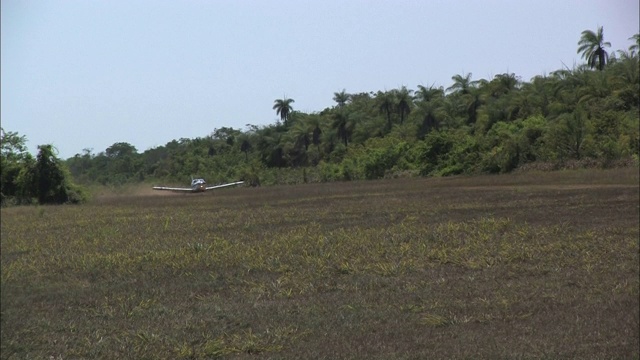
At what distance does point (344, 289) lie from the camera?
966 centimetres

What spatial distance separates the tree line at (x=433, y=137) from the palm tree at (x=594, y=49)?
70 mm

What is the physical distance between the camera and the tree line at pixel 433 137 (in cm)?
3641

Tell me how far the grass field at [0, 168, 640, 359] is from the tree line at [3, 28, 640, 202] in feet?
60.8

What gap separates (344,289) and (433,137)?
38.2 m

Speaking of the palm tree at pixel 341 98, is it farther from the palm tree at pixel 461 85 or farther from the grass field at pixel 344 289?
the grass field at pixel 344 289

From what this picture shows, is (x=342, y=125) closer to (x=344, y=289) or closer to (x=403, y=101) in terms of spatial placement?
(x=403, y=101)

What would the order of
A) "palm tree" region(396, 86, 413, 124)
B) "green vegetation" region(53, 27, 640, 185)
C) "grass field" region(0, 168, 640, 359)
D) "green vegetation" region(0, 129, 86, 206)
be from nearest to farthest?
"grass field" region(0, 168, 640, 359)
"green vegetation" region(53, 27, 640, 185)
"green vegetation" region(0, 129, 86, 206)
"palm tree" region(396, 86, 413, 124)

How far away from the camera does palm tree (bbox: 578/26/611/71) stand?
46094 millimetres

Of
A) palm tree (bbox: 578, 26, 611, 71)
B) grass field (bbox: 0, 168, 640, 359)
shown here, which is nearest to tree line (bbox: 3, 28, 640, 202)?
palm tree (bbox: 578, 26, 611, 71)

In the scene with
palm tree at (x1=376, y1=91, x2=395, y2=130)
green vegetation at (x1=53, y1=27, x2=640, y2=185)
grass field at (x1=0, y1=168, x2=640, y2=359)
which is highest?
palm tree at (x1=376, y1=91, x2=395, y2=130)

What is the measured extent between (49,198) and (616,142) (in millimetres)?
30451

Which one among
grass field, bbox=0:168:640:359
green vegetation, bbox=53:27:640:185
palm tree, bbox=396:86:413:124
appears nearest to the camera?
grass field, bbox=0:168:640:359

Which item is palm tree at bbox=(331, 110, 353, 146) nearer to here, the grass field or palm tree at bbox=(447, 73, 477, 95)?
palm tree at bbox=(447, 73, 477, 95)

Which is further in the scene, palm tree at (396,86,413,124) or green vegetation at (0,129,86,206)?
palm tree at (396,86,413,124)
